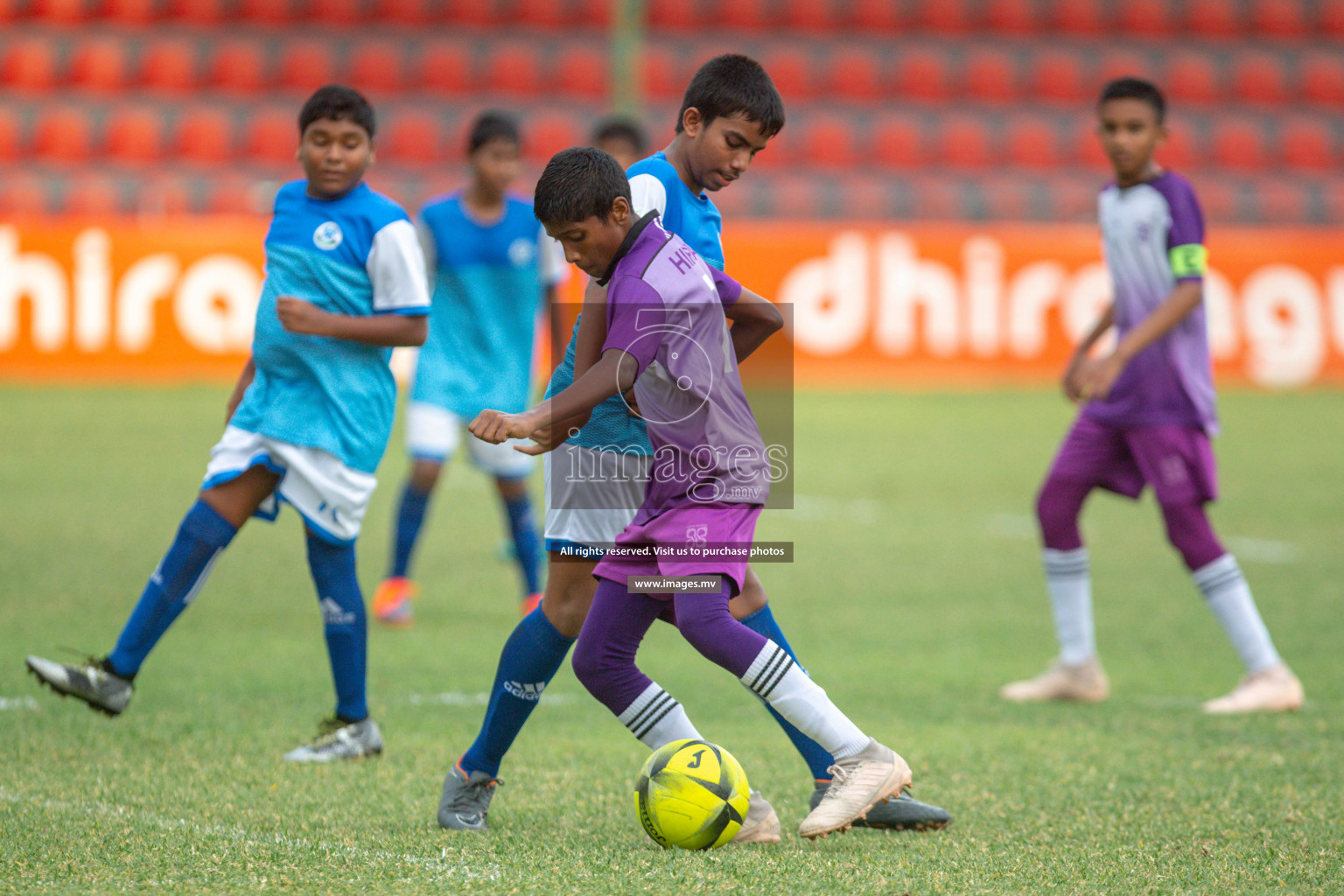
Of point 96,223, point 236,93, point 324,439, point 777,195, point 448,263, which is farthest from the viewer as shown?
point 236,93

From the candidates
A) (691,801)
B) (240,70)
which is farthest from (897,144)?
(691,801)

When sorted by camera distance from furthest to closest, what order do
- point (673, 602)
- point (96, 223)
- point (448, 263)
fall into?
point (96, 223) < point (448, 263) < point (673, 602)

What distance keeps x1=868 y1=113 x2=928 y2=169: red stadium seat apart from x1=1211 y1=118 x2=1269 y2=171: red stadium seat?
404 centimetres

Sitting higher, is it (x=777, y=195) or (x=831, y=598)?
(x=777, y=195)

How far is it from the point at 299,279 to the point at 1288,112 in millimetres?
19856

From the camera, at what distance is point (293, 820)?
12.1ft

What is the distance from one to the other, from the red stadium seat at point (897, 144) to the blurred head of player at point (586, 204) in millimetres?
17259

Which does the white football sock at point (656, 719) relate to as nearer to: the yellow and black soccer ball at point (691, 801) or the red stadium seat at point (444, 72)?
the yellow and black soccer ball at point (691, 801)

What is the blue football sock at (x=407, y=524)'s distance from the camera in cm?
668

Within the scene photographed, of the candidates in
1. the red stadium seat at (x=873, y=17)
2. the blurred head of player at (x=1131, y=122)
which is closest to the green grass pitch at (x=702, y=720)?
the blurred head of player at (x=1131, y=122)

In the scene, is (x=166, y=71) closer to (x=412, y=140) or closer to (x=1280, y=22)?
(x=412, y=140)

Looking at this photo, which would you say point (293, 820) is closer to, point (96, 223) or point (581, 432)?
point (581, 432)

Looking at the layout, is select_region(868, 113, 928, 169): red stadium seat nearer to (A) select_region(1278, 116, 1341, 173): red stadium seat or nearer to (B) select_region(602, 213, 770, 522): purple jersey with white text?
→ (A) select_region(1278, 116, 1341, 173): red stadium seat

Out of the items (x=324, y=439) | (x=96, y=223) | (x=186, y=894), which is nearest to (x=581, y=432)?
(x=324, y=439)
